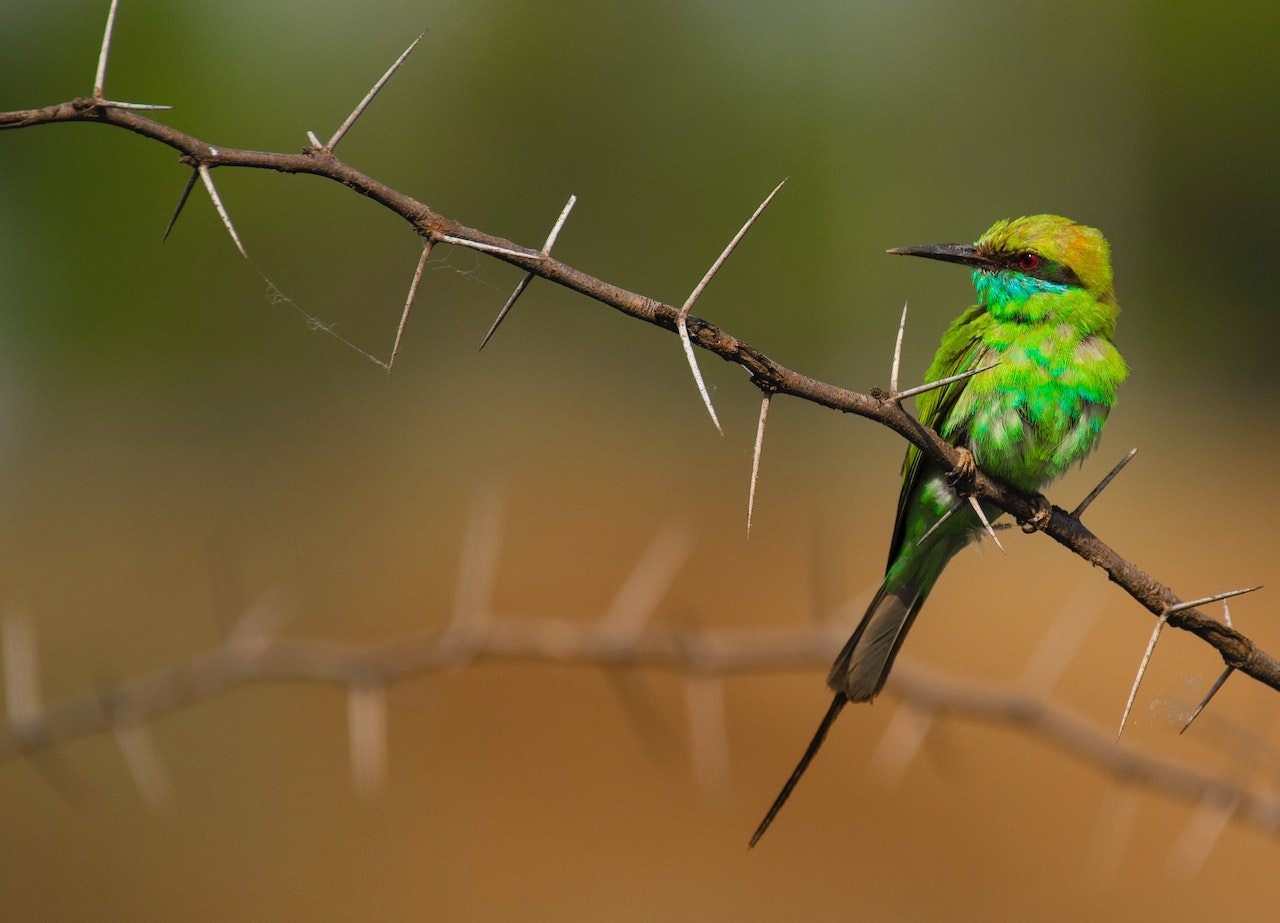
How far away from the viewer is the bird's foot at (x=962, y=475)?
2185mm

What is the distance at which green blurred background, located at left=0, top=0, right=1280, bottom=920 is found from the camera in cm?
606

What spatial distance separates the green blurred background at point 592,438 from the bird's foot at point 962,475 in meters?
0.39

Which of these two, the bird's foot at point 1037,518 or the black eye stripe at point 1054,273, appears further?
the black eye stripe at point 1054,273

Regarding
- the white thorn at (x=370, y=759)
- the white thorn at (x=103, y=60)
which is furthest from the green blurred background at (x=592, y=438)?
the white thorn at (x=103, y=60)

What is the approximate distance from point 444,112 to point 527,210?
3.94 m

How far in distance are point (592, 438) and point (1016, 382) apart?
12.5m

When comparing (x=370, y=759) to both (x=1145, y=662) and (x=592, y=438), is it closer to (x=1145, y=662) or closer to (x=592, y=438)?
(x=1145, y=662)

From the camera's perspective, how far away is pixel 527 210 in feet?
89.7

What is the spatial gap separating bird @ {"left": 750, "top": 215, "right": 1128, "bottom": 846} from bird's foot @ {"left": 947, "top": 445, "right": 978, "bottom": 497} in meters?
0.56

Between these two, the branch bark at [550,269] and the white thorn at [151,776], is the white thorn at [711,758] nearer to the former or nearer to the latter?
the white thorn at [151,776]

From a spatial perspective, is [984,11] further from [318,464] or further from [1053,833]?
[1053,833]

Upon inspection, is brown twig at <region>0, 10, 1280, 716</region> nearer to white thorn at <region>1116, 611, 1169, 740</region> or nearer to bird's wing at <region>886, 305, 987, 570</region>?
white thorn at <region>1116, 611, 1169, 740</region>

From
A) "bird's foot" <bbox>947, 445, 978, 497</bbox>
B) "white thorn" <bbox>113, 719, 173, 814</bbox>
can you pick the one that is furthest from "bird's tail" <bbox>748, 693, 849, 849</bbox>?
"white thorn" <bbox>113, 719, 173, 814</bbox>

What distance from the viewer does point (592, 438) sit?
15766mm
